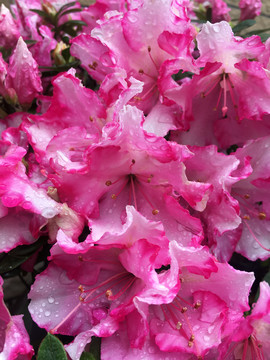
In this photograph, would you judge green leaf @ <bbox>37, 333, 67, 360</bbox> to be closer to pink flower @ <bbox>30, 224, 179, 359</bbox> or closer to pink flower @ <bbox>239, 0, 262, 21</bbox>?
pink flower @ <bbox>30, 224, 179, 359</bbox>

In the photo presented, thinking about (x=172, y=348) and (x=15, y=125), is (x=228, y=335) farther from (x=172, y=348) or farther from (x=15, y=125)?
(x=15, y=125)

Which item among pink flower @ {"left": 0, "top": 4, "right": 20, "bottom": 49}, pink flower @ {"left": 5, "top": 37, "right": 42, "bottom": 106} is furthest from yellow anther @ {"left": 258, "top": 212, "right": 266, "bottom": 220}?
pink flower @ {"left": 0, "top": 4, "right": 20, "bottom": 49}

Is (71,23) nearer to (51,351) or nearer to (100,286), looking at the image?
(100,286)

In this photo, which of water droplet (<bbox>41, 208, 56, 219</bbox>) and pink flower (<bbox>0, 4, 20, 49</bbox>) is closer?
water droplet (<bbox>41, 208, 56, 219</bbox>)

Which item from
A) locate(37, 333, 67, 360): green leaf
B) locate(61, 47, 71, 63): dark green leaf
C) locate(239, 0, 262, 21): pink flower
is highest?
locate(61, 47, 71, 63): dark green leaf

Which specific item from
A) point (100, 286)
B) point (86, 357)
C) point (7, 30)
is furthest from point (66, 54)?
point (86, 357)

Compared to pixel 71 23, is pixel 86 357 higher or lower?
lower

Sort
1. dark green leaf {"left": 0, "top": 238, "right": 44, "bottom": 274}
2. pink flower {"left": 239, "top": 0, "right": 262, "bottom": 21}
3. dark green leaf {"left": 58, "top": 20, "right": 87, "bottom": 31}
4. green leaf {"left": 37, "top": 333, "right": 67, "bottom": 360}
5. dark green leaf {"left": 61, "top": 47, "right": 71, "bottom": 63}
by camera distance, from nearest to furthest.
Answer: green leaf {"left": 37, "top": 333, "right": 67, "bottom": 360} < dark green leaf {"left": 0, "top": 238, "right": 44, "bottom": 274} < dark green leaf {"left": 61, "top": 47, "right": 71, "bottom": 63} < dark green leaf {"left": 58, "top": 20, "right": 87, "bottom": 31} < pink flower {"left": 239, "top": 0, "right": 262, "bottom": 21}

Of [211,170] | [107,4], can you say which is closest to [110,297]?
[211,170]
